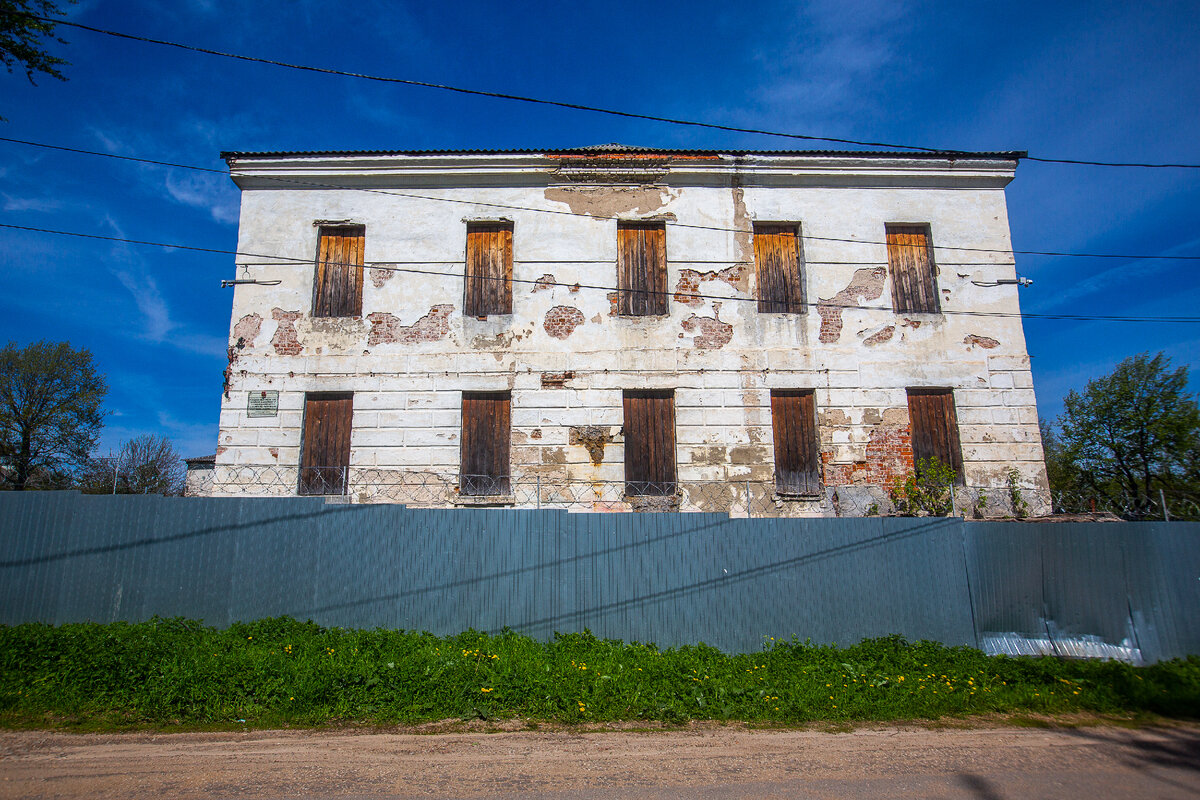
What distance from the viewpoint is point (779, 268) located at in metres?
14.0

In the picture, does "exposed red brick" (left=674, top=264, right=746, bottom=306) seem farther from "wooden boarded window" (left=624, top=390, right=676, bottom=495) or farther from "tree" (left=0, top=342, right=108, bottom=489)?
"tree" (left=0, top=342, right=108, bottom=489)

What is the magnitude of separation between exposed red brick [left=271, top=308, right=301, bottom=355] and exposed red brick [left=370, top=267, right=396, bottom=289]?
185 cm

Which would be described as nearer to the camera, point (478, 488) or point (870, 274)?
point (478, 488)

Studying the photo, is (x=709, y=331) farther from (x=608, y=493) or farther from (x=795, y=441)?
(x=608, y=493)

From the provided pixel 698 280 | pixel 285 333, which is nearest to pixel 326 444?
pixel 285 333

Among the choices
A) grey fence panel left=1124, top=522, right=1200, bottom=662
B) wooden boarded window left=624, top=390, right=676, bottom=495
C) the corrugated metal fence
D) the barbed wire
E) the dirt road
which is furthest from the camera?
wooden boarded window left=624, top=390, right=676, bottom=495

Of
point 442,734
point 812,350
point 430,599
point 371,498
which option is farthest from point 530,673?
point 812,350

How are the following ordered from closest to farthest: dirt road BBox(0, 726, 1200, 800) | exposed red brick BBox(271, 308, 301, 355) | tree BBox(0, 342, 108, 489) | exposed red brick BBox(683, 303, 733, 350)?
dirt road BBox(0, 726, 1200, 800), exposed red brick BBox(683, 303, 733, 350), exposed red brick BBox(271, 308, 301, 355), tree BBox(0, 342, 108, 489)

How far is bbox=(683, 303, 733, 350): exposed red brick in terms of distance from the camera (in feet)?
44.2

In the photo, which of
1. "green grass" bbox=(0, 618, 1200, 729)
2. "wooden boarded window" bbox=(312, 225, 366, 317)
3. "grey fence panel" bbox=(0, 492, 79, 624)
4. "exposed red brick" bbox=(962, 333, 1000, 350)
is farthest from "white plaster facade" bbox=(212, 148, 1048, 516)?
"green grass" bbox=(0, 618, 1200, 729)

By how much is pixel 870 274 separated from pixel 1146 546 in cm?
715

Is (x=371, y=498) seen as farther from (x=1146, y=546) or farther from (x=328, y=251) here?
(x=1146, y=546)

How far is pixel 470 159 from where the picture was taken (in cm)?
1390

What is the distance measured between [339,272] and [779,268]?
10.2 m
